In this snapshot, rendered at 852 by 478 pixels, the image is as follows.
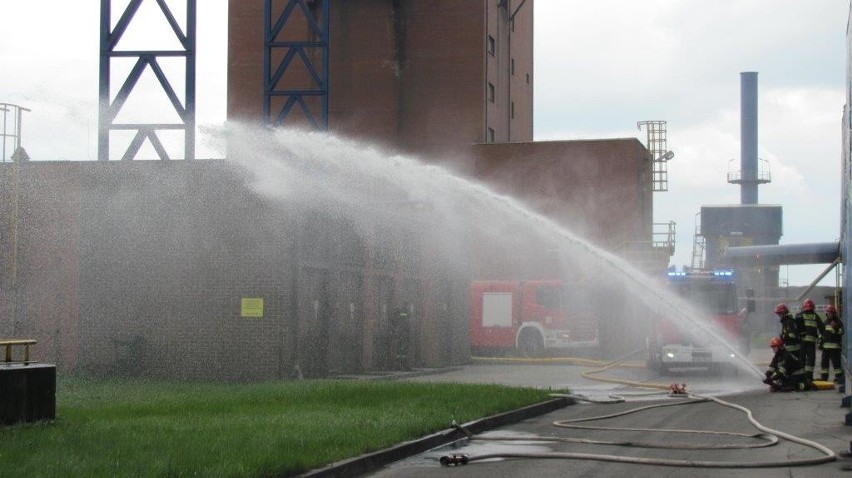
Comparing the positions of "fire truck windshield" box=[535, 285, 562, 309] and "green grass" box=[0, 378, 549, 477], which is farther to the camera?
"fire truck windshield" box=[535, 285, 562, 309]

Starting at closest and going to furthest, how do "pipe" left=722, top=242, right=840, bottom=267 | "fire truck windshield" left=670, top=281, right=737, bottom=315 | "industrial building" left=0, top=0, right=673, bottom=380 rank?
"industrial building" left=0, top=0, right=673, bottom=380 < "fire truck windshield" left=670, top=281, right=737, bottom=315 < "pipe" left=722, top=242, right=840, bottom=267

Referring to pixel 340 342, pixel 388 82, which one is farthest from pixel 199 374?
pixel 388 82

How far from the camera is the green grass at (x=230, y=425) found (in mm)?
10383

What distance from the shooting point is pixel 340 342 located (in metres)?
27.8

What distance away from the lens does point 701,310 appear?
29719mm

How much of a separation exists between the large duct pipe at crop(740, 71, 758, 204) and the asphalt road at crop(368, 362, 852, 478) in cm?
5646

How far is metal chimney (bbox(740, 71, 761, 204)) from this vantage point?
255ft

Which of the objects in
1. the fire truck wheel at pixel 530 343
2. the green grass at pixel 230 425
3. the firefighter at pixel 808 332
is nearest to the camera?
the green grass at pixel 230 425

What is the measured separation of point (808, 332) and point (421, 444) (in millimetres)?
11327

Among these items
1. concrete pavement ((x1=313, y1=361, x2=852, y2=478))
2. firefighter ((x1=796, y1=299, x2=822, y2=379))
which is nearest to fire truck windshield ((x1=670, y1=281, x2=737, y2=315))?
concrete pavement ((x1=313, y1=361, x2=852, y2=478))

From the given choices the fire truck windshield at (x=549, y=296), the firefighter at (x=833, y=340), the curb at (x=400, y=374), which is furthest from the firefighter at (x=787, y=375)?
the fire truck windshield at (x=549, y=296)

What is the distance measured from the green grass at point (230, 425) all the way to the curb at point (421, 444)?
0.16m

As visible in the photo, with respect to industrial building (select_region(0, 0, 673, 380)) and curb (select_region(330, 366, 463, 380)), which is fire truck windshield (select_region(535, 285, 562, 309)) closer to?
industrial building (select_region(0, 0, 673, 380))

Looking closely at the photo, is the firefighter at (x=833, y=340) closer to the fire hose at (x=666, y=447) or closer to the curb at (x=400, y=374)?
the fire hose at (x=666, y=447)
